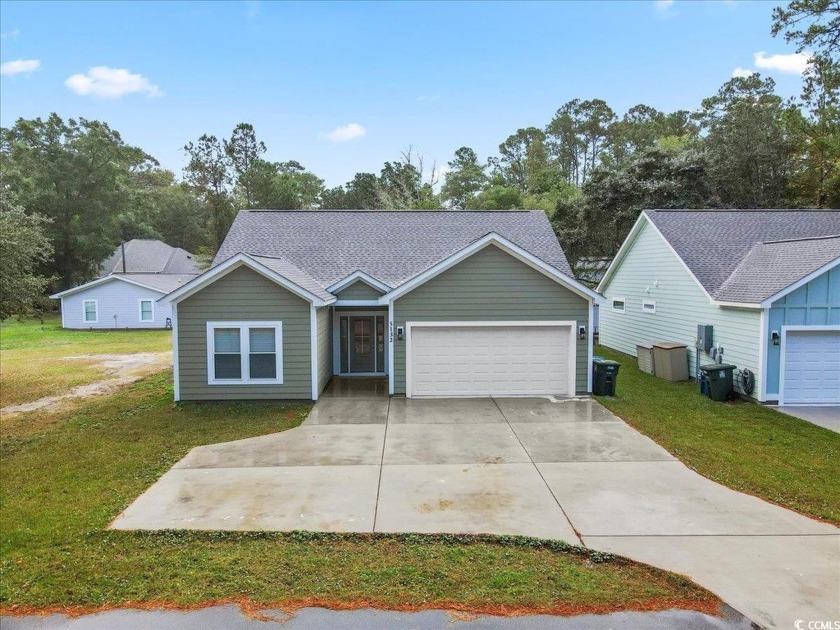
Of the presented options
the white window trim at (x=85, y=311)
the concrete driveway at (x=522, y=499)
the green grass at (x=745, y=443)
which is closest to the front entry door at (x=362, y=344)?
the concrete driveway at (x=522, y=499)

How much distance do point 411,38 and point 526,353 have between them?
51.9 feet

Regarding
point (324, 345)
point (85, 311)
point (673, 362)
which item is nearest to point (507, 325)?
point (324, 345)

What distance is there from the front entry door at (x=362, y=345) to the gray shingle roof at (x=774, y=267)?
963 cm

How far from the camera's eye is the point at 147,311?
30.5 metres

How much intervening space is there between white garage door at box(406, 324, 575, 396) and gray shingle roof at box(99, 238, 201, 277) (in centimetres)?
3117

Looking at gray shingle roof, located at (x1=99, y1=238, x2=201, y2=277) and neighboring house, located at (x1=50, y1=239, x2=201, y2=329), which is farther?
gray shingle roof, located at (x1=99, y1=238, x2=201, y2=277)

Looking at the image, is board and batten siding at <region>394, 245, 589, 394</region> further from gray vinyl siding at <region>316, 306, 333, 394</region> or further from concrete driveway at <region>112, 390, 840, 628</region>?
concrete driveway at <region>112, 390, 840, 628</region>

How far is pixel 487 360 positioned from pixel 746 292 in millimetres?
6428

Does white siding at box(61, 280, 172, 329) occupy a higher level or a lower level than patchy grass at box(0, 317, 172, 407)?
higher

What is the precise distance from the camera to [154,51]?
18.8 m

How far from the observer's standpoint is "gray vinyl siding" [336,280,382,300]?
14.1m

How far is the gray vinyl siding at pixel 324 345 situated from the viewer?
42.3 feet

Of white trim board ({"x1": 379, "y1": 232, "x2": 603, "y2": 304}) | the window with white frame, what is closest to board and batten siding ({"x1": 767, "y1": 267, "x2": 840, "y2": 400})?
white trim board ({"x1": 379, "y1": 232, "x2": 603, "y2": 304})

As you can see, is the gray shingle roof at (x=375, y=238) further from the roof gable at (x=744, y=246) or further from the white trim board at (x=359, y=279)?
the roof gable at (x=744, y=246)
